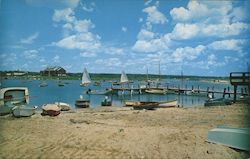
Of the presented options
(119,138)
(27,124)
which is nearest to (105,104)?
(27,124)

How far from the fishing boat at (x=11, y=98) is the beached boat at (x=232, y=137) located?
9077 mm

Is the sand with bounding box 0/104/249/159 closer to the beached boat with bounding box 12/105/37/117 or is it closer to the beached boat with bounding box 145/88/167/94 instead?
the beached boat with bounding box 12/105/37/117

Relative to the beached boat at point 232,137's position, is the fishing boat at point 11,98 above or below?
above

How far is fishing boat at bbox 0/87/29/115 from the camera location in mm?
13530

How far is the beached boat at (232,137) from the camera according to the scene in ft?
24.0

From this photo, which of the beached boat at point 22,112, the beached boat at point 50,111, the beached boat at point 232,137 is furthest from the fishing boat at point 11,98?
the beached boat at point 232,137

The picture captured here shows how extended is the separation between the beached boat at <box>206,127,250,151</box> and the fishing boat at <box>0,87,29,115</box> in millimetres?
9077

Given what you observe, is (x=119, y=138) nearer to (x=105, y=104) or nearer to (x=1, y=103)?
(x=1, y=103)

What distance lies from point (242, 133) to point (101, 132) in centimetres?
384

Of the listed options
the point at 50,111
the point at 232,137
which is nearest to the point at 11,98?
the point at 50,111

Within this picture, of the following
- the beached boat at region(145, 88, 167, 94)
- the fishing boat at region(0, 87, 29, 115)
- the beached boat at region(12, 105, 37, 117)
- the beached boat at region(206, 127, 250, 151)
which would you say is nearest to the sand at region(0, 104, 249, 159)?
the beached boat at region(206, 127, 250, 151)

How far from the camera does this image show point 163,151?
7.29 m

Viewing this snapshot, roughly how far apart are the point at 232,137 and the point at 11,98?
11492 millimetres

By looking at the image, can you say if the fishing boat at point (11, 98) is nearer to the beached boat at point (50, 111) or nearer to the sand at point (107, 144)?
the beached boat at point (50, 111)
